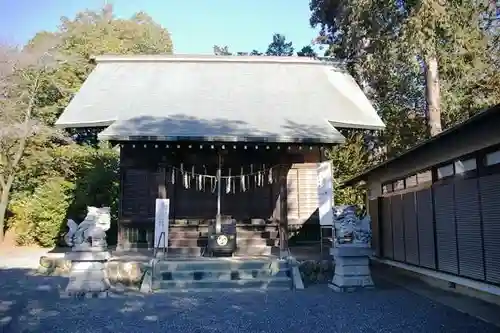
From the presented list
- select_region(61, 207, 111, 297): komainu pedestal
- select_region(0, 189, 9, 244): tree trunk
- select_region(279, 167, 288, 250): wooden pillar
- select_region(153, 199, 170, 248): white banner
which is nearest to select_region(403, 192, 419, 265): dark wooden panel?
select_region(279, 167, 288, 250): wooden pillar

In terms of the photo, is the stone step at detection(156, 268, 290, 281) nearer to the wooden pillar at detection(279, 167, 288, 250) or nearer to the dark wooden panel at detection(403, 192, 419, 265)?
the wooden pillar at detection(279, 167, 288, 250)

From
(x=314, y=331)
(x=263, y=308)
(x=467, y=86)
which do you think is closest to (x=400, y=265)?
(x=263, y=308)

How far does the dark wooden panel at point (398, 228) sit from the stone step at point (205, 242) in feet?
9.73

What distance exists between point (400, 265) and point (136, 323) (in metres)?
6.25

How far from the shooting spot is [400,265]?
31.8 feet

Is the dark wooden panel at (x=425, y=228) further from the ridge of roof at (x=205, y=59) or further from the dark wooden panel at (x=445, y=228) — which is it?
the ridge of roof at (x=205, y=59)

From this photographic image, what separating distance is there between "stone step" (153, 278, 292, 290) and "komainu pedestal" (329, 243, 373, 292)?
1.07 m

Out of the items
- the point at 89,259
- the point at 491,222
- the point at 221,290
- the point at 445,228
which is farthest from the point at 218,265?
the point at 491,222

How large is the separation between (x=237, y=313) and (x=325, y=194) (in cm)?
523

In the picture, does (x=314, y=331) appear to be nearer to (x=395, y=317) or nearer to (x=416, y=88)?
(x=395, y=317)

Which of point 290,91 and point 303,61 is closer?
point 290,91

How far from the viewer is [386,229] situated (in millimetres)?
10828

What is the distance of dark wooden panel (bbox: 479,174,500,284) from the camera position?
5.82m

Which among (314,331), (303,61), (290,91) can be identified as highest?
(303,61)
